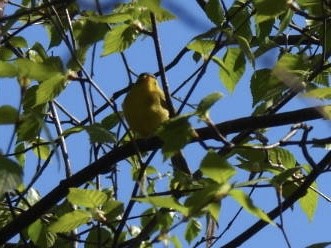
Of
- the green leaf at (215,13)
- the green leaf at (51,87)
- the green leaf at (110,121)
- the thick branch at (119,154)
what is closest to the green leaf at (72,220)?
the thick branch at (119,154)

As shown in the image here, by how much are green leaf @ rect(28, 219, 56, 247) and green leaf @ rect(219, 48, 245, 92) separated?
69 centimetres

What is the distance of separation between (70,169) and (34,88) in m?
0.32

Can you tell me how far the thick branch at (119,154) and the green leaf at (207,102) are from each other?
0.91ft

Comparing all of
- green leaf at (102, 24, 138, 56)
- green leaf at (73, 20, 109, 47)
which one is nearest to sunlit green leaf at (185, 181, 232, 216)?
green leaf at (73, 20, 109, 47)

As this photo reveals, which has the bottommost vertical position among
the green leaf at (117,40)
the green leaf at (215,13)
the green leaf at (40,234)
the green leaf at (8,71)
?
the green leaf at (40,234)

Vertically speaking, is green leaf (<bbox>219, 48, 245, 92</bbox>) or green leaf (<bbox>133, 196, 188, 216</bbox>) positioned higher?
green leaf (<bbox>219, 48, 245, 92</bbox>)

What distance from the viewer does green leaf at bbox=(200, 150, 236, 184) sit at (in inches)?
62.7

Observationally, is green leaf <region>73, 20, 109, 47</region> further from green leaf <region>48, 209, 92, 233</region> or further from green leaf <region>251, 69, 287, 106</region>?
green leaf <region>251, 69, 287, 106</region>

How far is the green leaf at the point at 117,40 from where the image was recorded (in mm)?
2324

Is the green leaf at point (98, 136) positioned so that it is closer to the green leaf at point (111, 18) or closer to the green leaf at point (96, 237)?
the green leaf at point (111, 18)

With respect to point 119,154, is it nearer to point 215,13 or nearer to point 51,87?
point 51,87

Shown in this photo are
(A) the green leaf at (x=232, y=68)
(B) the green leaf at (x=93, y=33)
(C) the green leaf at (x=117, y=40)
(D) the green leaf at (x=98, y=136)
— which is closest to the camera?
(D) the green leaf at (x=98, y=136)

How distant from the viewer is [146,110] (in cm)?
281

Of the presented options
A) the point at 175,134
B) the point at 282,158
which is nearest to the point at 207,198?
the point at 175,134
